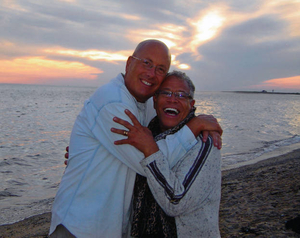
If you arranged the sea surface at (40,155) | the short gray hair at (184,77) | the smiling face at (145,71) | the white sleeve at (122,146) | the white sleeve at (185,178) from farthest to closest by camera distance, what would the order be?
the sea surface at (40,155) → the short gray hair at (184,77) → the smiling face at (145,71) → the white sleeve at (122,146) → the white sleeve at (185,178)

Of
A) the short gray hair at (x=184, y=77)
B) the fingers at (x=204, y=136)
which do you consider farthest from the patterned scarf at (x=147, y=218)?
the short gray hair at (x=184, y=77)

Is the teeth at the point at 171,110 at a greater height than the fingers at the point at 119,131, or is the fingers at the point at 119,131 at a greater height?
the teeth at the point at 171,110

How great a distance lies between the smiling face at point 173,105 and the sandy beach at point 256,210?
7.12 feet

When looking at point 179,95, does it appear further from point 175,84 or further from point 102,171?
point 102,171

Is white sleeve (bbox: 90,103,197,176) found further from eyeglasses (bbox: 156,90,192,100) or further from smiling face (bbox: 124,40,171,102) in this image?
eyeglasses (bbox: 156,90,192,100)

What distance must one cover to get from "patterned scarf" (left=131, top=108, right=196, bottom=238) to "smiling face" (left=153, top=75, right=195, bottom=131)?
72cm

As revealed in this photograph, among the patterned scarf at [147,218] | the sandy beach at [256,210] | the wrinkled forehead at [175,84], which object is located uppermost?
the wrinkled forehead at [175,84]

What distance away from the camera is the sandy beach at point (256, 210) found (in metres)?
3.97

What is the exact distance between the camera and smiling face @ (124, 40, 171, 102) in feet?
9.21

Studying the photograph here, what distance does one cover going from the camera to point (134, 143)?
220 centimetres

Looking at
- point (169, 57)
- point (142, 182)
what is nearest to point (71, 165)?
point (142, 182)

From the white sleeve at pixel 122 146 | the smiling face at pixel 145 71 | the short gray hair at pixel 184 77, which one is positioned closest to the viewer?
the white sleeve at pixel 122 146

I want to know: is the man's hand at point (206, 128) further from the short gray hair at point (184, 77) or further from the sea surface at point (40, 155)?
the sea surface at point (40, 155)

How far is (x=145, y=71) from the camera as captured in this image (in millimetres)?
2811
